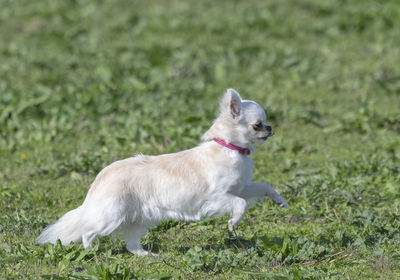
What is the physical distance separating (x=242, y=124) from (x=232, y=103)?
0.20 metres

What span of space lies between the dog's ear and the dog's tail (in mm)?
1410

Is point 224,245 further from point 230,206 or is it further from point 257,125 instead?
point 257,125

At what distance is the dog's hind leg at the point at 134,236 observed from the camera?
→ 5.80 meters

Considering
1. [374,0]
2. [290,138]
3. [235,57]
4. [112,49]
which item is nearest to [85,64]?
[112,49]

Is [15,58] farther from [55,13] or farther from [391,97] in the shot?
[391,97]

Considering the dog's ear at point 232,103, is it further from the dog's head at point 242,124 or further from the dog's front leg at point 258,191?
the dog's front leg at point 258,191

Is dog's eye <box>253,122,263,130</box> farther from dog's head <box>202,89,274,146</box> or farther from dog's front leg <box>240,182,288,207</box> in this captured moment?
dog's front leg <box>240,182,288,207</box>

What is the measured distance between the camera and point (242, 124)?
5820 mm

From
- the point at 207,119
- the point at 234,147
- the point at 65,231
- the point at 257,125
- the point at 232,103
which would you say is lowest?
the point at 207,119

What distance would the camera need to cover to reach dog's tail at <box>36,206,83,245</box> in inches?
225

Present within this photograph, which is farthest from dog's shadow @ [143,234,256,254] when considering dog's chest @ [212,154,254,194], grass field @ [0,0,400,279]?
dog's chest @ [212,154,254,194]

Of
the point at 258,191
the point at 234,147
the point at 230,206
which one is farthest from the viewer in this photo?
the point at 258,191

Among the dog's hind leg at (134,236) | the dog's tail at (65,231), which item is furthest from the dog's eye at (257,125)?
the dog's tail at (65,231)

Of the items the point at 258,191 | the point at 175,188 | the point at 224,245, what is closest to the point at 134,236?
the point at 175,188
